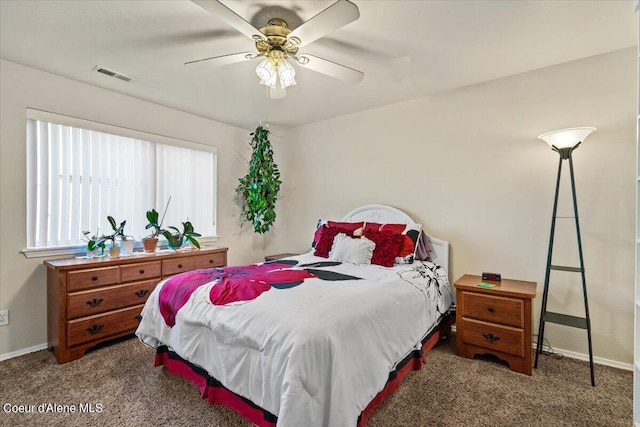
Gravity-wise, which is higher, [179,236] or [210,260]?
[179,236]

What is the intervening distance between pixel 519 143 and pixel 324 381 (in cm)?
271

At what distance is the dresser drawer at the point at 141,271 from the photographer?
275 cm

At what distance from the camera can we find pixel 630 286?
2.26 meters

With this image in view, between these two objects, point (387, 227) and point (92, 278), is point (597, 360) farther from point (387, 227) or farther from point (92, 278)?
point (92, 278)

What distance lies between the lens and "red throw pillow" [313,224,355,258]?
10.4 feet

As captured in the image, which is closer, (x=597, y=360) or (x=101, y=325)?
(x=597, y=360)

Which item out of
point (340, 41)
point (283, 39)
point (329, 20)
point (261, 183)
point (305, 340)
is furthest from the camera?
point (261, 183)

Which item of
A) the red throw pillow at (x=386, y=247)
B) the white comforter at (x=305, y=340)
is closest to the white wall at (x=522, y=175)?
the red throw pillow at (x=386, y=247)

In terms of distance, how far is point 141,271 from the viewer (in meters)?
2.87

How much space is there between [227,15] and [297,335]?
1.65 meters

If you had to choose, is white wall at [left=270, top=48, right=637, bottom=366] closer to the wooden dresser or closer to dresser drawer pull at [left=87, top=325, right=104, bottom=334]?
the wooden dresser

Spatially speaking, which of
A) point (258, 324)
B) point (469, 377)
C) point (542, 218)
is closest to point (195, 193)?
point (258, 324)

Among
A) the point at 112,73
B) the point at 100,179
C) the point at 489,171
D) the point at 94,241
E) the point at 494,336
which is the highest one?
the point at 112,73

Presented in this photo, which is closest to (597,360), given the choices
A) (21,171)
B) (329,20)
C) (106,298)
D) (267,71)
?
(329,20)
